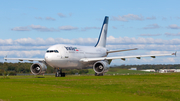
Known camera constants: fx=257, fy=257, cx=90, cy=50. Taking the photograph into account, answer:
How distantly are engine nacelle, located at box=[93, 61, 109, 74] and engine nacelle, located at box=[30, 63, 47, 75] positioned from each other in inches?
312

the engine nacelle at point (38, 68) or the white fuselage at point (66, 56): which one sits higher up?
the white fuselage at point (66, 56)

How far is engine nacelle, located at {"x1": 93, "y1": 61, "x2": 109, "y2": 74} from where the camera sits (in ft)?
128

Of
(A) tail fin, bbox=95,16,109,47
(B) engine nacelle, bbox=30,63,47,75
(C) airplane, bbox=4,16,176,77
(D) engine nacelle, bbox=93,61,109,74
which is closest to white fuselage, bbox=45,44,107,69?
(C) airplane, bbox=4,16,176,77

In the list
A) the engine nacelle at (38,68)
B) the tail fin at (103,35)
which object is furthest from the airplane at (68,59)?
the tail fin at (103,35)

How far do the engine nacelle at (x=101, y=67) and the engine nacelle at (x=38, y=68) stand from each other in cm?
792

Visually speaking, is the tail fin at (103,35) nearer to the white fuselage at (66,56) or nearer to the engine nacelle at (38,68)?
the white fuselage at (66,56)

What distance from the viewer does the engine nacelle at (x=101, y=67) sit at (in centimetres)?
3900

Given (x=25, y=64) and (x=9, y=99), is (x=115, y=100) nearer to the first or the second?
(x=9, y=99)

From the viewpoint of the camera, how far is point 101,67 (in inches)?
1583

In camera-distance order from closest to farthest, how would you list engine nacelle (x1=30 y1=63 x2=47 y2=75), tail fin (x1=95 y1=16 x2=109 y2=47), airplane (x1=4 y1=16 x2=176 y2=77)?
airplane (x1=4 y1=16 x2=176 y2=77) → engine nacelle (x1=30 y1=63 x2=47 y2=75) → tail fin (x1=95 y1=16 x2=109 y2=47)

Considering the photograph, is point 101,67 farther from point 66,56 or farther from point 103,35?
point 103,35

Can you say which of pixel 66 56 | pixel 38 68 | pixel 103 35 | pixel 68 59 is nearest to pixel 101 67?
pixel 68 59

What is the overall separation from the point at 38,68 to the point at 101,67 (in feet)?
32.6

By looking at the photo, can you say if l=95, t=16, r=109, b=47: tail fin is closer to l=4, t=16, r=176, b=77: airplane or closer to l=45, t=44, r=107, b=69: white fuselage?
l=4, t=16, r=176, b=77: airplane
